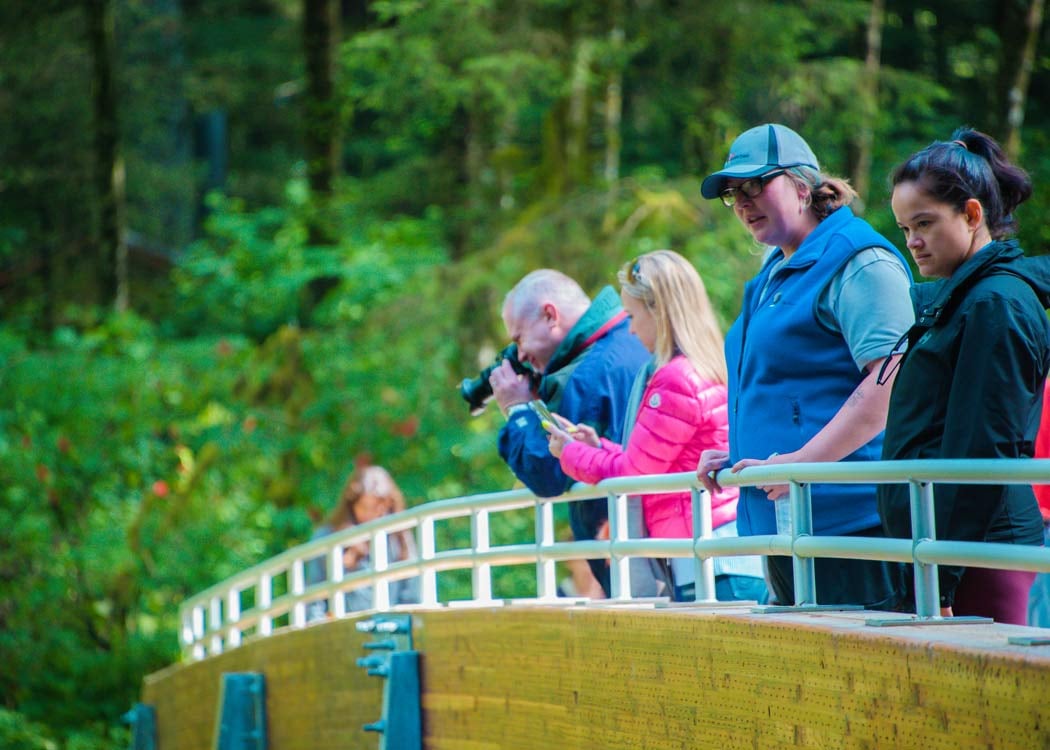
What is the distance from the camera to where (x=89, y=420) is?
59.8ft

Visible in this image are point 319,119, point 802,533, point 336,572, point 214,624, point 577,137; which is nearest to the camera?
point 802,533

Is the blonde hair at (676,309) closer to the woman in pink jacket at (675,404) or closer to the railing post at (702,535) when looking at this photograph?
the woman in pink jacket at (675,404)

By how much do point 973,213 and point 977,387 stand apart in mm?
490

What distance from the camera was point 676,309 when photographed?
5.32 m

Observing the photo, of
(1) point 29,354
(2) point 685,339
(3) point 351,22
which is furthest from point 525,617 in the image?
(3) point 351,22

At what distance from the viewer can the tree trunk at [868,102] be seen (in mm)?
15375

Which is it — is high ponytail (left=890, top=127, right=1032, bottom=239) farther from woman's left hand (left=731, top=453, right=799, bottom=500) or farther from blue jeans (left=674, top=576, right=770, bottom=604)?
blue jeans (left=674, top=576, right=770, bottom=604)

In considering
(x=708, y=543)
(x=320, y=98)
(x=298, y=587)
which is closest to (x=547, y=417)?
(x=708, y=543)

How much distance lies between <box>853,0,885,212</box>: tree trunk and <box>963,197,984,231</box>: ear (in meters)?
11.6

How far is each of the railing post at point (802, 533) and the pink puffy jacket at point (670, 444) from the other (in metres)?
0.91

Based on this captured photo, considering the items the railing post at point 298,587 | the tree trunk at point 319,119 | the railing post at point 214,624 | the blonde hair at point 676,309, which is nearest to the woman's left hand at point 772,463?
the blonde hair at point 676,309

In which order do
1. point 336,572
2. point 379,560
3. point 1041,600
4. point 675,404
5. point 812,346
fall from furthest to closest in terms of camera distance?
point 336,572 → point 379,560 → point 1041,600 → point 675,404 → point 812,346

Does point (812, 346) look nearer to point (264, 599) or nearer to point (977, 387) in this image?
point (977, 387)

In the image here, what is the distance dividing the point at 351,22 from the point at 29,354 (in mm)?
7800
